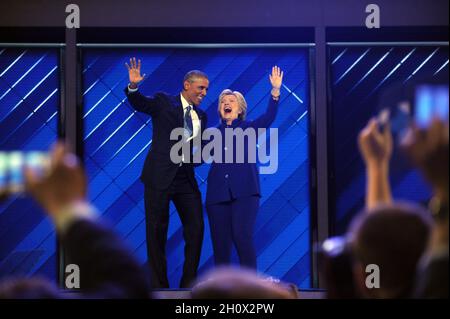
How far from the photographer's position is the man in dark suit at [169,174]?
8.37 feet

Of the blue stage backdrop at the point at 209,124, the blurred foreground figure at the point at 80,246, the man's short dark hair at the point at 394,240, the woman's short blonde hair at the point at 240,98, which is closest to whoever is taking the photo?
the blurred foreground figure at the point at 80,246

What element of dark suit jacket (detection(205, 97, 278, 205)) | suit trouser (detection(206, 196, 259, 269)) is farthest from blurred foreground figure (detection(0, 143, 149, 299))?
suit trouser (detection(206, 196, 259, 269))

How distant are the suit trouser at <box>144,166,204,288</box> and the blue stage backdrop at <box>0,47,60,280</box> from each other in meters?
0.38

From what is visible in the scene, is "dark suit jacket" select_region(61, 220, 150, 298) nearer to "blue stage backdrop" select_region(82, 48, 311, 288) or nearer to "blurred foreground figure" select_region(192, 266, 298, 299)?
"blurred foreground figure" select_region(192, 266, 298, 299)

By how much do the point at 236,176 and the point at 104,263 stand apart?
6.11 feet

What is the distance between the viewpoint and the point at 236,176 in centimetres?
268

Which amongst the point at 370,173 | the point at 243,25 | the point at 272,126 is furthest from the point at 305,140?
the point at 370,173

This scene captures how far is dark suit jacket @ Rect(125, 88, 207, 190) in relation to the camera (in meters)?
2.54

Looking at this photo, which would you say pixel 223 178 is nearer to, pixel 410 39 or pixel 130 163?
pixel 130 163

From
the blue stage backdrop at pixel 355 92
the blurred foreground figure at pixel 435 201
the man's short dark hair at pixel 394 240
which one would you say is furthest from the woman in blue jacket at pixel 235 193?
the man's short dark hair at pixel 394 240

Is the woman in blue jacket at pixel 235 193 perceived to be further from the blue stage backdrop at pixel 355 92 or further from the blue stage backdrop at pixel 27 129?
the blue stage backdrop at pixel 27 129

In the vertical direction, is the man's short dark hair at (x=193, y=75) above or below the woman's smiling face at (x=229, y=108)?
above

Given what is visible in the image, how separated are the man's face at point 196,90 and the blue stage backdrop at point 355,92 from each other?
0.50 metres
